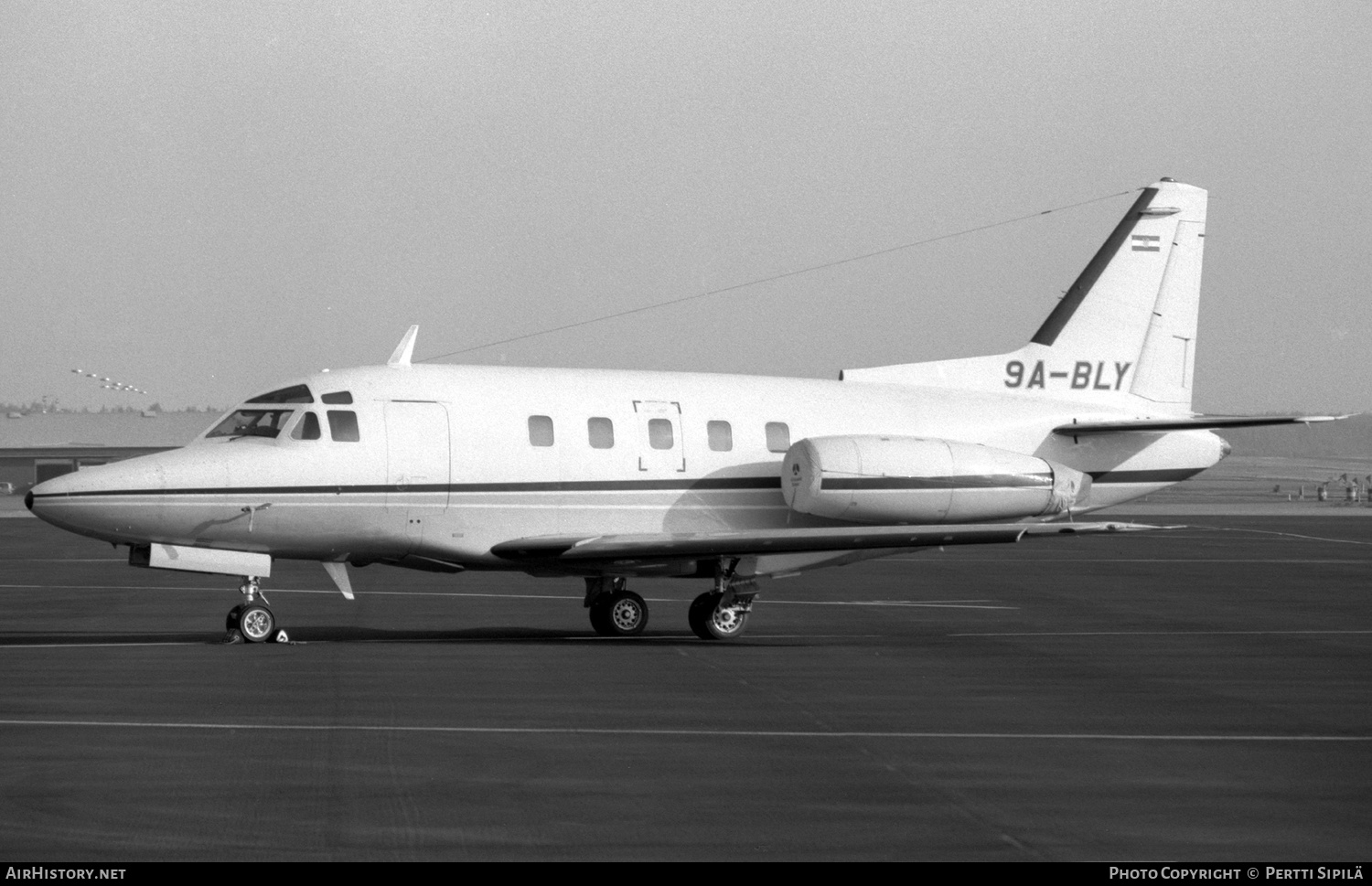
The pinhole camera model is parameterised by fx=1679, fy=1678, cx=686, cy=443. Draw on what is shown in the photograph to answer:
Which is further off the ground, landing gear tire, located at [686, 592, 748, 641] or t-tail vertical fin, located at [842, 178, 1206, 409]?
t-tail vertical fin, located at [842, 178, 1206, 409]

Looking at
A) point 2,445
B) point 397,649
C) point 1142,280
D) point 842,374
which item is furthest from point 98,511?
point 2,445

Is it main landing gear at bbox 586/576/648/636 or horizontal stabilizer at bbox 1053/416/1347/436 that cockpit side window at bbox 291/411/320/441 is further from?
horizontal stabilizer at bbox 1053/416/1347/436

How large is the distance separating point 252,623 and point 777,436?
731cm

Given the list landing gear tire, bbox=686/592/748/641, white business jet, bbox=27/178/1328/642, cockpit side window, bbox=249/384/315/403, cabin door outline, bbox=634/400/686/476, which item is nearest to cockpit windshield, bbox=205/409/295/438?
white business jet, bbox=27/178/1328/642

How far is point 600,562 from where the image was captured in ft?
67.8

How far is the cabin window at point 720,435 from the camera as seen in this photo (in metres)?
22.1

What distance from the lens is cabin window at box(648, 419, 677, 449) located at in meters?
21.7

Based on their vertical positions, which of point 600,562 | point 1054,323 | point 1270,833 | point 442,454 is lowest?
point 1270,833

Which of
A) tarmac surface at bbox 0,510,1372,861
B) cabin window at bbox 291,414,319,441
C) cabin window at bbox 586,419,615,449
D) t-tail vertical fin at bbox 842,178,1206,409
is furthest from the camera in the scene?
t-tail vertical fin at bbox 842,178,1206,409

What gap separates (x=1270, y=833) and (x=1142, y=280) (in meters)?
16.9

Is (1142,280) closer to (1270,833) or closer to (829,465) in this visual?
(829,465)

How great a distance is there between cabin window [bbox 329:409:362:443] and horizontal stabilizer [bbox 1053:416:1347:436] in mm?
9996

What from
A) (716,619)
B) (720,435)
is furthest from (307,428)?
(716,619)

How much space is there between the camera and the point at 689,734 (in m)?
13.0
